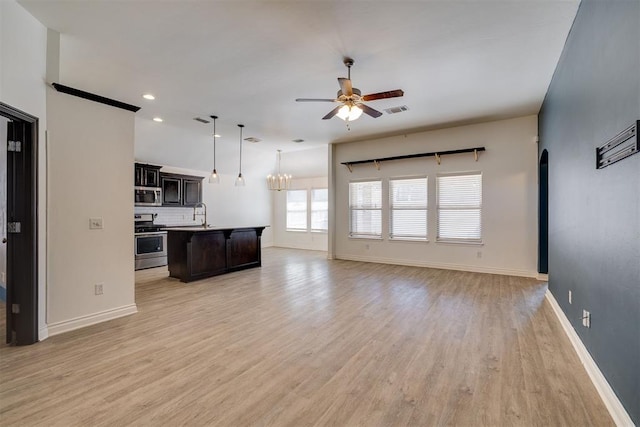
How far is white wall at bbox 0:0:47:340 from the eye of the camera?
7.97 ft

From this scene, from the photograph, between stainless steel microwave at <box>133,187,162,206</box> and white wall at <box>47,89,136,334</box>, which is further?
stainless steel microwave at <box>133,187,162,206</box>

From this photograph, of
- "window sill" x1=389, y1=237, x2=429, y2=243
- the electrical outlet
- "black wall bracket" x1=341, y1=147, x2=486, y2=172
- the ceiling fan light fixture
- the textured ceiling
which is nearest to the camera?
the electrical outlet

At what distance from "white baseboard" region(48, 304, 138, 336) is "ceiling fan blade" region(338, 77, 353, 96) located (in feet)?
11.9

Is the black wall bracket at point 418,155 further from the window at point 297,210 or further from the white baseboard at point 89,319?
the white baseboard at point 89,319

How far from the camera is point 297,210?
10766 mm

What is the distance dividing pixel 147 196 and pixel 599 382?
8.00m

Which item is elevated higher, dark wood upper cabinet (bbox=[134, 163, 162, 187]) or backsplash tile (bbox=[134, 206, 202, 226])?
dark wood upper cabinet (bbox=[134, 163, 162, 187])

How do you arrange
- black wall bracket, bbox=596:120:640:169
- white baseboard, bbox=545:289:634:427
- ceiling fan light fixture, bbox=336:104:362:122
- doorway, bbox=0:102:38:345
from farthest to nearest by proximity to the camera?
ceiling fan light fixture, bbox=336:104:362:122 < doorway, bbox=0:102:38:345 < white baseboard, bbox=545:289:634:427 < black wall bracket, bbox=596:120:640:169

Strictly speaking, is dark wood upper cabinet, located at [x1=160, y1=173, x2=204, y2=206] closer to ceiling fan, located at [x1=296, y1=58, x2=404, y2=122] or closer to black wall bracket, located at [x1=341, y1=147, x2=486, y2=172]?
Answer: black wall bracket, located at [x1=341, y1=147, x2=486, y2=172]

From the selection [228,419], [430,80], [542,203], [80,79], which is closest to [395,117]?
[430,80]

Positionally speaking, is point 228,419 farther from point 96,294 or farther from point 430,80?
point 430,80

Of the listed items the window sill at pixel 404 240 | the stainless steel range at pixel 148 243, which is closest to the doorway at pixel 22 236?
→ the stainless steel range at pixel 148 243

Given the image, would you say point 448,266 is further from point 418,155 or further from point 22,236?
point 22,236

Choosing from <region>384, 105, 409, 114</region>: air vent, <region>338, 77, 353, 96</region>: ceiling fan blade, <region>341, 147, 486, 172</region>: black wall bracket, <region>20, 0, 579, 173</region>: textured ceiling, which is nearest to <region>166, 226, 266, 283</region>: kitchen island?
<region>20, 0, 579, 173</region>: textured ceiling
